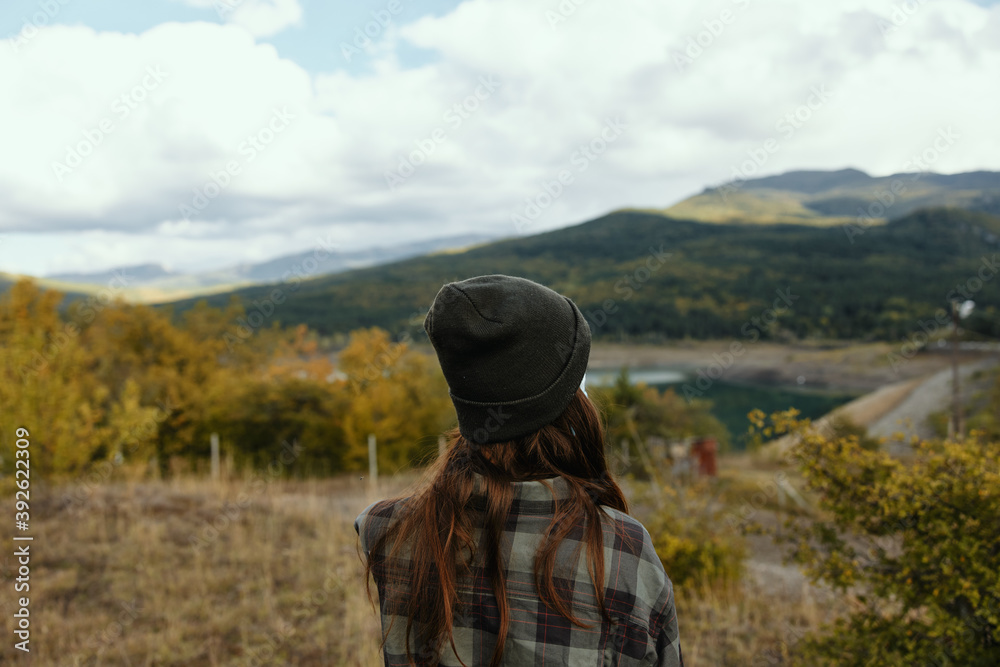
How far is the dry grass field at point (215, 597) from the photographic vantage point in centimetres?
372

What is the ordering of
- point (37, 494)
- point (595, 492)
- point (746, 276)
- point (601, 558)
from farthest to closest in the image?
point (746, 276), point (37, 494), point (595, 492), point (601, 558)

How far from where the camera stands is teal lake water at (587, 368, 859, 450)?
37709mm

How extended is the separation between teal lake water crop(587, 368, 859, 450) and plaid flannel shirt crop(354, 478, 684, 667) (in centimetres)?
3388

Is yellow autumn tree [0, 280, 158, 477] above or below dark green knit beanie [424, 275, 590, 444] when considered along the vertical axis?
below

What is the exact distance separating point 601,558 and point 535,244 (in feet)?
545

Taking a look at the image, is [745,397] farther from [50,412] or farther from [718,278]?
[718,278]

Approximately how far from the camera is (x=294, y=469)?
14.4 meters

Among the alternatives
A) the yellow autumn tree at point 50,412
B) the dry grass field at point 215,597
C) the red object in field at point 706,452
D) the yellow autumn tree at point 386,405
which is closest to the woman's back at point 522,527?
the dry grass field at point 215,597

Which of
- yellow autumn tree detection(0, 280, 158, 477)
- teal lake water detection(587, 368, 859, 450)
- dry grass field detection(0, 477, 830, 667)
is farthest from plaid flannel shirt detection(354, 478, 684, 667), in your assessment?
teal lake water detection(587, 368, 859, 450)

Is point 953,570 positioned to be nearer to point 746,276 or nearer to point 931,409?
point 931,409

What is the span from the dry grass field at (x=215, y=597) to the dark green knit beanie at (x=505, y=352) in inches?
121

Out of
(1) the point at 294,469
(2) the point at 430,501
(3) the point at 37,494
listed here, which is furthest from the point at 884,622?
(1) the point at 294,469

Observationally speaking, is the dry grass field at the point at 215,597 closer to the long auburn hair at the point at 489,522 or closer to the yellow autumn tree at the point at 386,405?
the long auburn hair at the point at 489,522

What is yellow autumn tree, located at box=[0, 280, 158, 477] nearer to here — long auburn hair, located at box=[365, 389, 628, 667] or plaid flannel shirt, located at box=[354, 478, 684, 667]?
long auburn hair, located at box=[365, 389, 628, 667]
